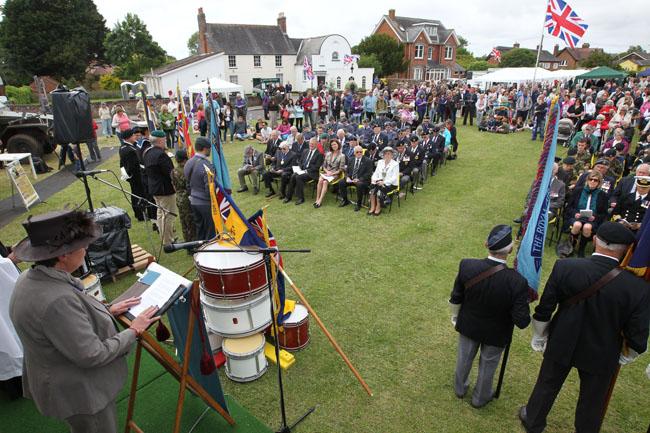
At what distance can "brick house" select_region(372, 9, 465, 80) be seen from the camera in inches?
1996

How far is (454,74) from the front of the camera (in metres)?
56.2

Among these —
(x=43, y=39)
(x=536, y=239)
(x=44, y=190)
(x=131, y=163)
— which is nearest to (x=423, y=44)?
(x=43, y=39)

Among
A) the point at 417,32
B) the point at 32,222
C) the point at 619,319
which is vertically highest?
the point at 417,32

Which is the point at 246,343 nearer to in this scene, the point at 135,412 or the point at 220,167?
the point at 135,412

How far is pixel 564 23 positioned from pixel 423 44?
45601 mm

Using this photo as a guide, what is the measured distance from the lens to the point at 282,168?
32.9 ft

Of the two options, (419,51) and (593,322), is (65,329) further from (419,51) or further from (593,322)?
(419,51)

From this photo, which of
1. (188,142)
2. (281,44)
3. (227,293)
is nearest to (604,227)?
(227,293)

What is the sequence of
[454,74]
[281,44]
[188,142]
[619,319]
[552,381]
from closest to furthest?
[619,319]
[552,381]
[188,142]
[281,44]
[454,74]

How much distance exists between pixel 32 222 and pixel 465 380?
3.84 m

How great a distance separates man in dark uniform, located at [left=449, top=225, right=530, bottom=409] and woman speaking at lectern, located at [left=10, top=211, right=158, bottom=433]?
259cm

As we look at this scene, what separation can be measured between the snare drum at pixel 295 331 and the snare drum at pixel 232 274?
2.52ft

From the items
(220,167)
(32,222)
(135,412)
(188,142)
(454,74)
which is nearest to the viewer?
(32,222)

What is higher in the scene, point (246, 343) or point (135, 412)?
point (246, 343)
